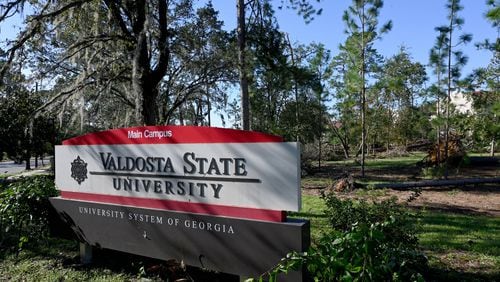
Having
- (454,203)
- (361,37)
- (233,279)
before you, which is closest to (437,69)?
(361,37)

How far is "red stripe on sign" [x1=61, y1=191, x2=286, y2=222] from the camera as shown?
10.2 ft

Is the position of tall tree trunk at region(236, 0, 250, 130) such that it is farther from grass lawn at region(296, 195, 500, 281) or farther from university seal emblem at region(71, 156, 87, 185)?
university seal emblem at region(71, 156, 87, 185)

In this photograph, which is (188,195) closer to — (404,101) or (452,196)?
(452,196)

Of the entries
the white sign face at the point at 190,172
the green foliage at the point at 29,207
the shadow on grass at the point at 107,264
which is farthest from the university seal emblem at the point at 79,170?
the shadow on grass at the point at 107,264

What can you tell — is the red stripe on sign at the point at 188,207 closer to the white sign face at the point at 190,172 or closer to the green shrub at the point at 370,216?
the white sign face at the point at 190,172

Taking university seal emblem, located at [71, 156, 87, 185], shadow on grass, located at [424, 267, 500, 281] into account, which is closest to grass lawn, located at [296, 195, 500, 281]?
shadow on grass, located at [424, 267, 500, 281]

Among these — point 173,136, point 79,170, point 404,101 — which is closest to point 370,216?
point 173,136

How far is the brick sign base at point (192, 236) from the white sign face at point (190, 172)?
0.50 feet

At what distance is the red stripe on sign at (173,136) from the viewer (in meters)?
3.18

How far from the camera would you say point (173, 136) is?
3656 mm

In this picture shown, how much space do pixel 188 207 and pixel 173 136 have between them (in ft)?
2.23

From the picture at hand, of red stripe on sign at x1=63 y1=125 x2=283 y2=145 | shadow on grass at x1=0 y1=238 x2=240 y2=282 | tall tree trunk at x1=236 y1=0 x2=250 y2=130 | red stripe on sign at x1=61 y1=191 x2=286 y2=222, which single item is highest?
tall tree trunk at x1=236 y1=0 x2=250 y2=130

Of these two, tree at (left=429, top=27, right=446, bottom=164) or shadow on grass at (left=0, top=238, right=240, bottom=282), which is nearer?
shadow on grass at (left=0, top=238, right=240, bottom=282)

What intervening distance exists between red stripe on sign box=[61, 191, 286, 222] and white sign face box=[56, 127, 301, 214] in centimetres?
3
